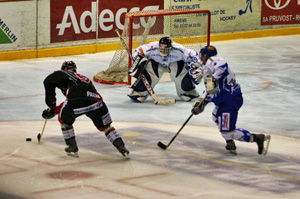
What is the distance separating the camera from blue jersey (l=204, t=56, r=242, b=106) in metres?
8.81

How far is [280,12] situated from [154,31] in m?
6.27

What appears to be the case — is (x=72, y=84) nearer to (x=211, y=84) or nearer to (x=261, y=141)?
(x=211, y=84)

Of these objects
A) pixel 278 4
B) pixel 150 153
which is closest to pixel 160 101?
pixel 150 153

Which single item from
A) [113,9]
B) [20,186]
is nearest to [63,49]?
[113,9]

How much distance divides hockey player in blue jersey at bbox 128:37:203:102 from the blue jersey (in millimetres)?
3475

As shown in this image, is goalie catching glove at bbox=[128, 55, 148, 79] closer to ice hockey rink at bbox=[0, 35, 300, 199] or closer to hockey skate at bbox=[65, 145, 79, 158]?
ice hockey rink at bbox=[0, 35, 300, 199]

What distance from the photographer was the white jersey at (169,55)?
1251 cm

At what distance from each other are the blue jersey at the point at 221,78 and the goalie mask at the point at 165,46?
10.7ft

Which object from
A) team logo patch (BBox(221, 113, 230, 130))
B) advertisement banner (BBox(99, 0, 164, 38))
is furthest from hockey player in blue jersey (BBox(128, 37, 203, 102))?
advertisement banner (BBox(99, 0, 164, 38))

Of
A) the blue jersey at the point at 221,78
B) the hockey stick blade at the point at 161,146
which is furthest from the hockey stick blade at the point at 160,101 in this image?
the blue jersey at the point at 221,78

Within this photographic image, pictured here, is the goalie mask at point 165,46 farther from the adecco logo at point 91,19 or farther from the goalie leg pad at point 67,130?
the adecco logo at point 91,19

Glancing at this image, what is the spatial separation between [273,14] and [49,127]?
37.4 feet

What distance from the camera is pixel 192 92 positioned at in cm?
1277

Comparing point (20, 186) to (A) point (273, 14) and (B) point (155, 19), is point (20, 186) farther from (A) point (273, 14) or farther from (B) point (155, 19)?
Result: (A) point (273, 14)
